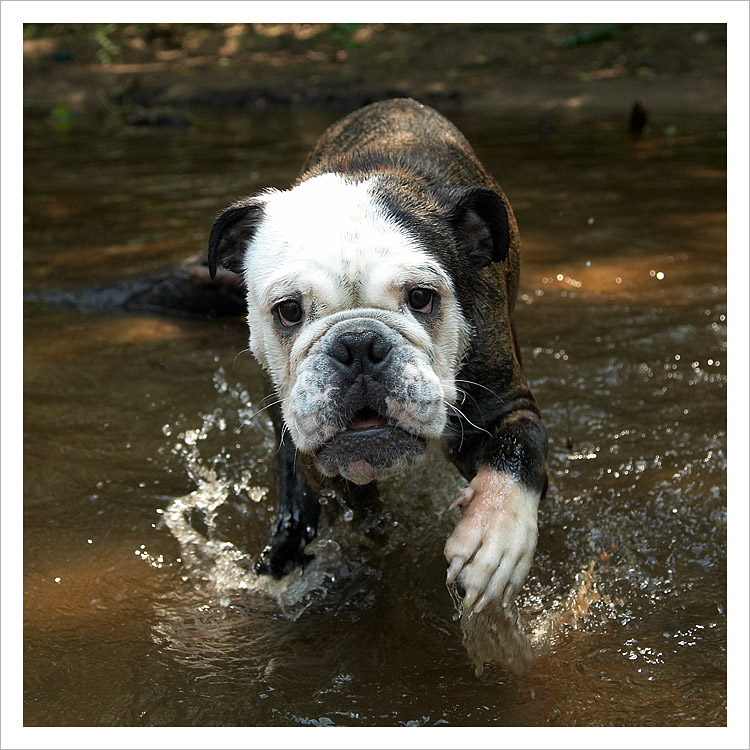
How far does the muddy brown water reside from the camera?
138 inches

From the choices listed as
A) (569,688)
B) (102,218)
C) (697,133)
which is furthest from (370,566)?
(697,133)

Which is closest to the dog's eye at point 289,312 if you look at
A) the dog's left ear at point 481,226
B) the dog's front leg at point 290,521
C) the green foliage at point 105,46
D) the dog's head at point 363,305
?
the dog's head at point 363,305

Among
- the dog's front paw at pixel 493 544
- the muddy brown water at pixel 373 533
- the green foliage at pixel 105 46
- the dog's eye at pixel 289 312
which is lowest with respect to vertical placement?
the muddy brown water at pixel 373 533

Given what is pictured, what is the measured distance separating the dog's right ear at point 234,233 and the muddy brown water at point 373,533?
4.05 feet

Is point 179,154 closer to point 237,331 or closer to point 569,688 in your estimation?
point 237,331

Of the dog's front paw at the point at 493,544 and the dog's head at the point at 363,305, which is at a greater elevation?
the dog's head at the point at 363,305

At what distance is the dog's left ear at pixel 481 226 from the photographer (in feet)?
12.7

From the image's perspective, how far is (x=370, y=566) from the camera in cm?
440

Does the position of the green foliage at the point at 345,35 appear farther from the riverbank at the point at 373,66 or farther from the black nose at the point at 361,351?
the black nose at the point at 361,351

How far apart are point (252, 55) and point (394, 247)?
19.9 metres

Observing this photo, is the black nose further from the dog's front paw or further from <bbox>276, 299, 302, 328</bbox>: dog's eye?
the dog's front paw

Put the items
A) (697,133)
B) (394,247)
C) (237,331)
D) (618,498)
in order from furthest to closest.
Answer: (697,133) → (237,331) → (618,498) → (394,247)

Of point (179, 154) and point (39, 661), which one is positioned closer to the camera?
point (39, 661)

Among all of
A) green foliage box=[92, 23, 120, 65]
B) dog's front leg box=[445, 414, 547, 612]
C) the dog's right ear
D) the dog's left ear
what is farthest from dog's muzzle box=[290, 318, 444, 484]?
green foliage box=[92, 23, 120, 65]
